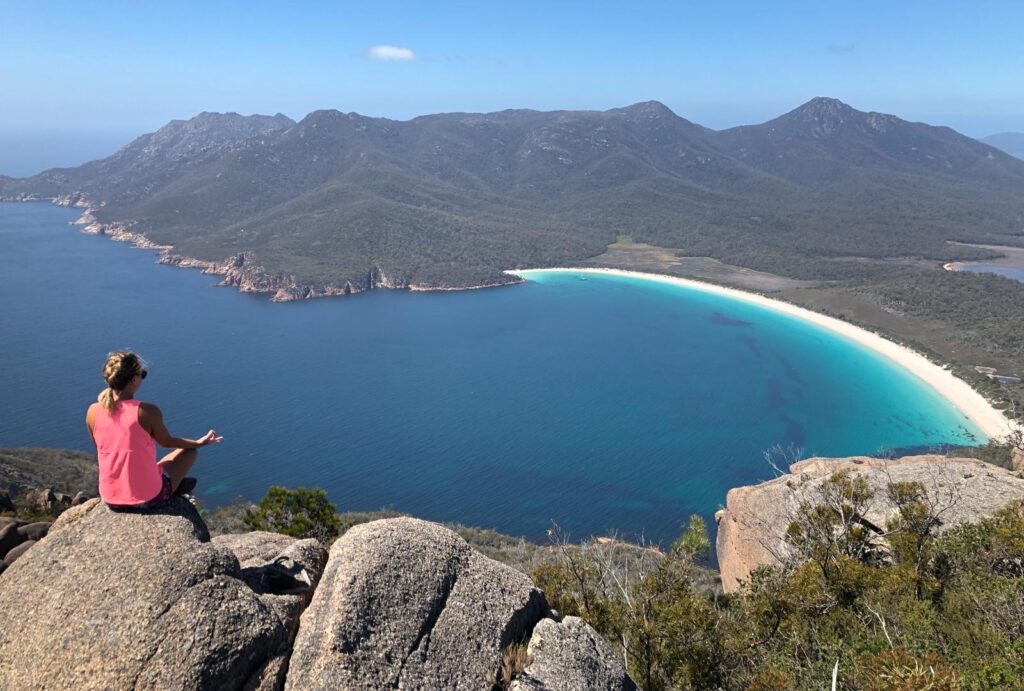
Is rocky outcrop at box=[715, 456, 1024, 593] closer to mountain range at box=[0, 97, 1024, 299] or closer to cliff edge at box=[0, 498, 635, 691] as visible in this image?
cliff edge at box=[0, 498, 635, 691]

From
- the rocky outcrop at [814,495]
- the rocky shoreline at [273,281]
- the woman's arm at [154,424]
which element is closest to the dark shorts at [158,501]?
the woman's arm at [154,424]

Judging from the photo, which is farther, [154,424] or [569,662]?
[569,662]

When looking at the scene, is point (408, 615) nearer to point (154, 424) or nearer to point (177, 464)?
point (177, 464)

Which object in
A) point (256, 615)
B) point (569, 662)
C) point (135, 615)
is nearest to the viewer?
point (135, 615)

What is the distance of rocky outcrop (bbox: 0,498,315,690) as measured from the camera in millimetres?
5297

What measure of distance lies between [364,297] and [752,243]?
97030mm

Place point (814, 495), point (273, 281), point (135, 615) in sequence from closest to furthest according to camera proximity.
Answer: point (135, 615)
point (814, 495)
point (273, 281)

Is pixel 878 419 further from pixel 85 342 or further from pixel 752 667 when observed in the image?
pixel 85 342

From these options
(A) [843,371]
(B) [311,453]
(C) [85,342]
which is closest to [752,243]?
(A) [843,371]

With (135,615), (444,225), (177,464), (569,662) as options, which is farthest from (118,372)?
(444,225)

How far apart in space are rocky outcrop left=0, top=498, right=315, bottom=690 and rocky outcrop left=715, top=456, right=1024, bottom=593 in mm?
14776

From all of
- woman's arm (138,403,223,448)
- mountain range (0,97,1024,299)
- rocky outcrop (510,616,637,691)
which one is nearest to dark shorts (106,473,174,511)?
woman's arm (138,403,223,448)

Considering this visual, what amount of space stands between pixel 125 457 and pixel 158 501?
63 centimetres

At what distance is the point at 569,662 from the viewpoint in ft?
23.8
